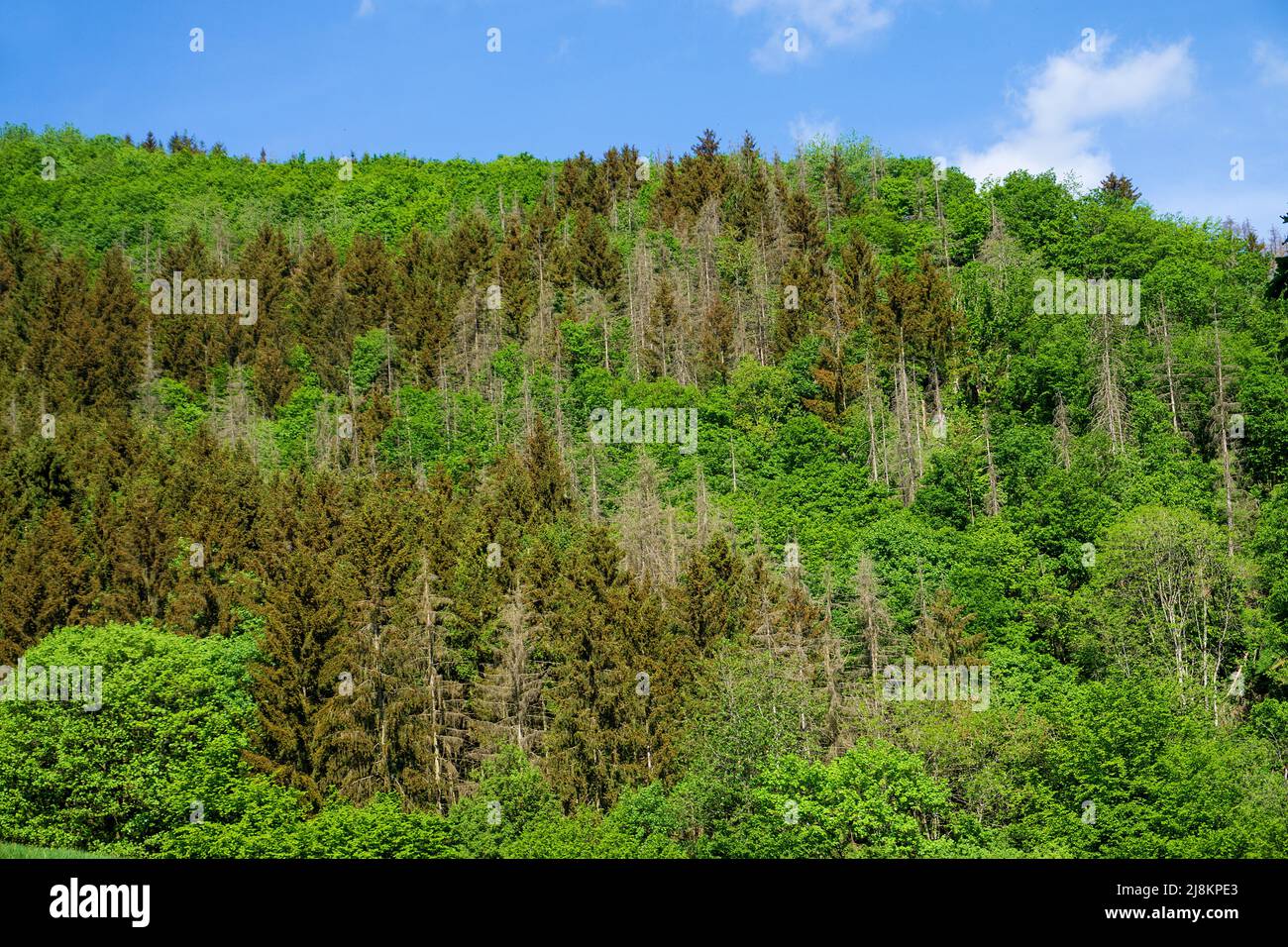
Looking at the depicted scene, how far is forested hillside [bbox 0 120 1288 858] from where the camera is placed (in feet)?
147

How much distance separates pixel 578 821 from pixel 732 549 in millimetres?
22825

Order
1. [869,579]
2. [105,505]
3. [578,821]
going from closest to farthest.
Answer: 1. [578,821]
2. [869,579]
3. [105,505]

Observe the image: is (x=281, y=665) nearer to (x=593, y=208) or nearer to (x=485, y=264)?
(x=485, y=264)

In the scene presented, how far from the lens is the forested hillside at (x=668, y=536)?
147ft

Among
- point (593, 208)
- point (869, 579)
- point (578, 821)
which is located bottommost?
point (578, 821)

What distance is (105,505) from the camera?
64062 mm

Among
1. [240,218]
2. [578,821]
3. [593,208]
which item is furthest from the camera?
[240,218]

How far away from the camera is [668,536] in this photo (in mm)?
68188
